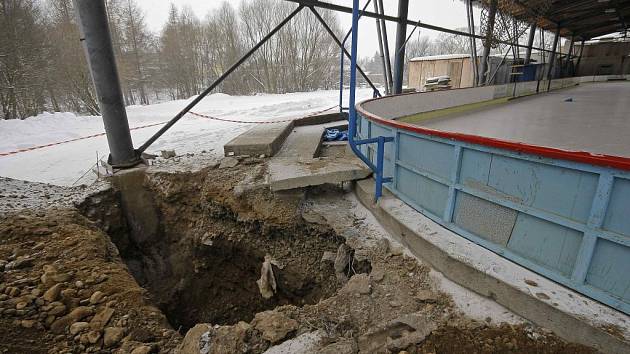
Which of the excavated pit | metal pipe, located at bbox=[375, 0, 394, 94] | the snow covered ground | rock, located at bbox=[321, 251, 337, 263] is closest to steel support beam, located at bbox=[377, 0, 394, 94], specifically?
metal pipe, located at bbox=[375, 0, 394, 94]

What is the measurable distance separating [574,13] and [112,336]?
761 inches

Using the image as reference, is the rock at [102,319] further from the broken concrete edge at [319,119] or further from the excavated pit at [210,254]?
the broken concrete edge at [319,119]

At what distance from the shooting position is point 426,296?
2.34 m

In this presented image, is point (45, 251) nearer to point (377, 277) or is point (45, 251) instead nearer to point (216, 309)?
point (216, 309)

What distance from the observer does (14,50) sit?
13570 millimetres

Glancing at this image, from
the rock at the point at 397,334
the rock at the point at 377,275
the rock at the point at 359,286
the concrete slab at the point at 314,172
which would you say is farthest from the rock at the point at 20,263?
the rock at the point at 377,275

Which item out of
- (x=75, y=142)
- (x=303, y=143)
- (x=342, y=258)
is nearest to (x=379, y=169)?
(x=342, y=258)

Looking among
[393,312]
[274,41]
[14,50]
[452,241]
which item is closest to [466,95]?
[452,241]

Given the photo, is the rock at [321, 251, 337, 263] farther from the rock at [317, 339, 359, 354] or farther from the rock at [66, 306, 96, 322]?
the rock at [66, 306, 96, 322]

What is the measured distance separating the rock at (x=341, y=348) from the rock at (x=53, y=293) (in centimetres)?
217

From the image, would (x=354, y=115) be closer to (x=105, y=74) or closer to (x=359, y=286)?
(x=359, y=286)

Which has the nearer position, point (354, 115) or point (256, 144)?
point (354, 115)

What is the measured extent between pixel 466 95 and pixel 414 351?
8313 mm

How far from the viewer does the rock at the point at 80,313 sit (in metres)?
2.24
